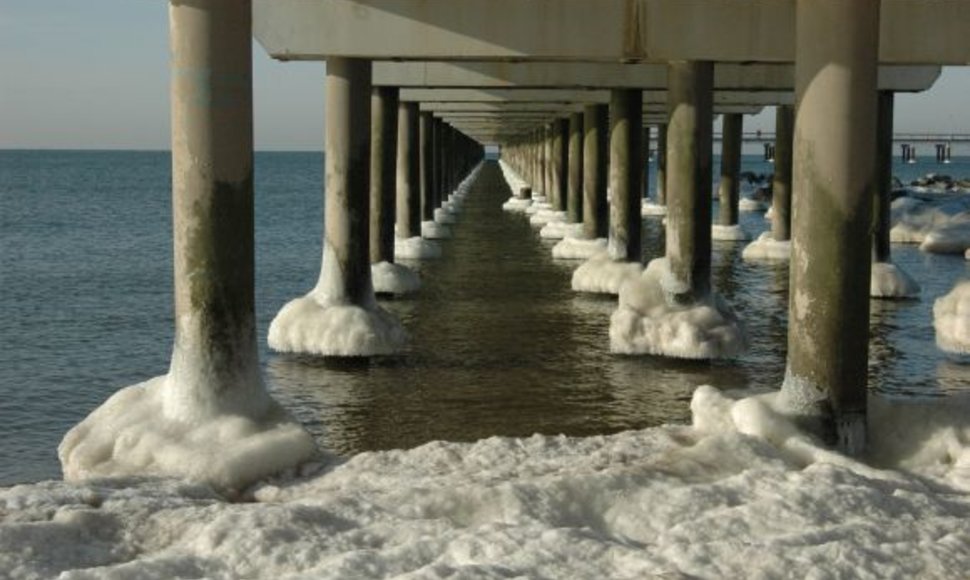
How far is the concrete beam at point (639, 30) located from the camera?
51.2 feet

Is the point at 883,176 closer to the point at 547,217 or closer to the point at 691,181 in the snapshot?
the point at 691,181

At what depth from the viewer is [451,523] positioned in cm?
814

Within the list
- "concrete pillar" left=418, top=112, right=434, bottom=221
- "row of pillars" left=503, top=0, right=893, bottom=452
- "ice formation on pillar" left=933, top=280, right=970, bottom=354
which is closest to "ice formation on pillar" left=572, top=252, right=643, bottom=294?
"ice formation on pillar" left=933, top=280, right=970, bottom=354

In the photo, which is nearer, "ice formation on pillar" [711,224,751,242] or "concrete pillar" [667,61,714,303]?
"concrete pillar" [667,61,714,303]

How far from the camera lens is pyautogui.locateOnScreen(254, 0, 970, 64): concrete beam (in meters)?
15.6

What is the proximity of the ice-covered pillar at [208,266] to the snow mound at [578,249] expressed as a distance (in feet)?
62.7

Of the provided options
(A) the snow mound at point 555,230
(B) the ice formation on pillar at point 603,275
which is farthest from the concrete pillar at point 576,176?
(B) the ice formation on pillar at point 603,275

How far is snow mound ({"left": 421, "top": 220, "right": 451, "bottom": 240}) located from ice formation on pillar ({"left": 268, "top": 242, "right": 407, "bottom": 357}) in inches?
759

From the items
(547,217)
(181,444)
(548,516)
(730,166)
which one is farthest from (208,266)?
(547,217)

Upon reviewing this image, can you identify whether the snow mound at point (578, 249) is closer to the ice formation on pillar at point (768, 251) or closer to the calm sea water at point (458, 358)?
the calm sea water at point (458, 358)

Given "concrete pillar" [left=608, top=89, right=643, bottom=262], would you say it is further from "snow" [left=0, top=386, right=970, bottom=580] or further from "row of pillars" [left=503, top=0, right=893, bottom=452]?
"snow" [left=0, top=386, right=970, bottom=580]

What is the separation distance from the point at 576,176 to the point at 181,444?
27.8 m

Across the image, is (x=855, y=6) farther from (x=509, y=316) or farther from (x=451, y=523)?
(x=509, y=316)

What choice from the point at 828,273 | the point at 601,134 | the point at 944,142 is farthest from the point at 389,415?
the point at 944,142
